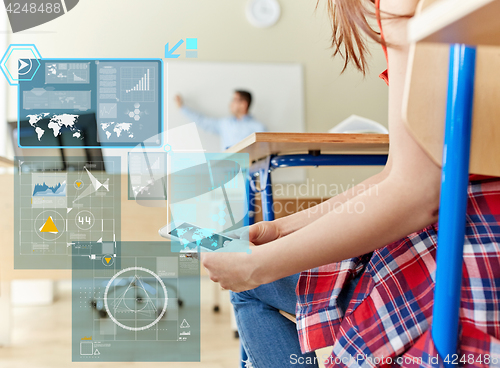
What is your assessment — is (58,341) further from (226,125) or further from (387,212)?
Answer: (226,125)

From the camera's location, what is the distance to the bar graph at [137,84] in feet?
3.59

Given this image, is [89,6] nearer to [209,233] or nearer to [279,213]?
[279,213]

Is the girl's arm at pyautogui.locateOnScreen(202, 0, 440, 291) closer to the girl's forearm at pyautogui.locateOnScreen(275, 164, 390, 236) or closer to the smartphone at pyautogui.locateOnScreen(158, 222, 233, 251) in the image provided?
the smartphone at pyautogui.locateOnScreen(158, 222, 233, 251)

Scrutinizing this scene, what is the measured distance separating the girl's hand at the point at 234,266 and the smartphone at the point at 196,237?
0.08ft

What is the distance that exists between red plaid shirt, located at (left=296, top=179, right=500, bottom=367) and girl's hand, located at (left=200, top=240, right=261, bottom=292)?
0.33ft

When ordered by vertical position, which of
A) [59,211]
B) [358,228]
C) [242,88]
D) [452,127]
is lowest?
[59,211]

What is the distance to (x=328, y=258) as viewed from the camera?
45 cm

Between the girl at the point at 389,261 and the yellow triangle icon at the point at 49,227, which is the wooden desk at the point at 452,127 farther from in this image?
the yellow triangle icon at the point at 49,227

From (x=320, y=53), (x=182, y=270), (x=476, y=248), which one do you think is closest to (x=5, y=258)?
(x=182, y=270)

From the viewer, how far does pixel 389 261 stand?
1.54ft

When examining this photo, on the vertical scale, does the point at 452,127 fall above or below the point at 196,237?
above

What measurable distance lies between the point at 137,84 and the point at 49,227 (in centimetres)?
45

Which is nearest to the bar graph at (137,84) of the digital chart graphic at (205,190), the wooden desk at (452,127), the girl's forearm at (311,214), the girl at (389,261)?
the digital chart graphic at (205,190)

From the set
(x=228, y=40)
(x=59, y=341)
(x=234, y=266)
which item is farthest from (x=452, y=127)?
(x=228, y=40)
